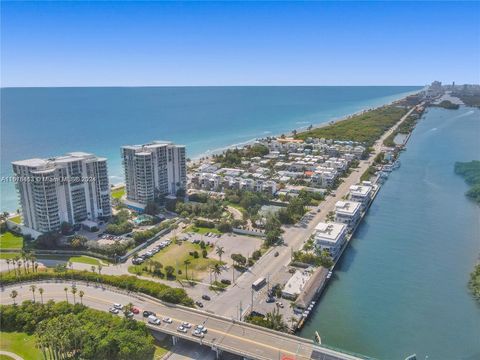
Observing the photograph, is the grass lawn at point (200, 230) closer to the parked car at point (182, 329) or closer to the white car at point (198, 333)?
the parked car at point (182, 329)

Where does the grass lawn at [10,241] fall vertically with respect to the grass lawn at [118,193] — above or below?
below

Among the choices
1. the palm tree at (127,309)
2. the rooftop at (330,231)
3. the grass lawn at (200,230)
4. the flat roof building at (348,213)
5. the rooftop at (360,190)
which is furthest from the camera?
the rooftop at (360,190)

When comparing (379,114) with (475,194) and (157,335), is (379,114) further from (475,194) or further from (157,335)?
(157,335)

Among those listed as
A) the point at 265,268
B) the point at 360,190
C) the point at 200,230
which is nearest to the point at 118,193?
the point at 200,230

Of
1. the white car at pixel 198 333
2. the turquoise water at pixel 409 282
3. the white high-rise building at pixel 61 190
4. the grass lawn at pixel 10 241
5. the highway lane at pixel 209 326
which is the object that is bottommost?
the turquoise water at pixel 409 282

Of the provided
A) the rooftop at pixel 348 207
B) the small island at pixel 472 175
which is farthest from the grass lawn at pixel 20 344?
the small island at pixel 472 175

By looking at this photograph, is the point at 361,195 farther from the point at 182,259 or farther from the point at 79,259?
the point at 79,259

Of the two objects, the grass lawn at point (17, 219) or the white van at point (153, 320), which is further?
the grass lawn at point (17, 219)

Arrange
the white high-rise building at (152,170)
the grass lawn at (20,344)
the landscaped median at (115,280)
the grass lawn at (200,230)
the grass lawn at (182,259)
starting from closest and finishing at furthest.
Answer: the grass lawn at (20,344)
the landscaped median at (115,280)
the grass lawn at (182,259)
the grass lawn at (200,230)
the white high-rise building at (152,170)

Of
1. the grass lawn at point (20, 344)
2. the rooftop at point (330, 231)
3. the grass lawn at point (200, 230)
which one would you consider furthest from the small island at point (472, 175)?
the grass lawn at point (20, 344)
